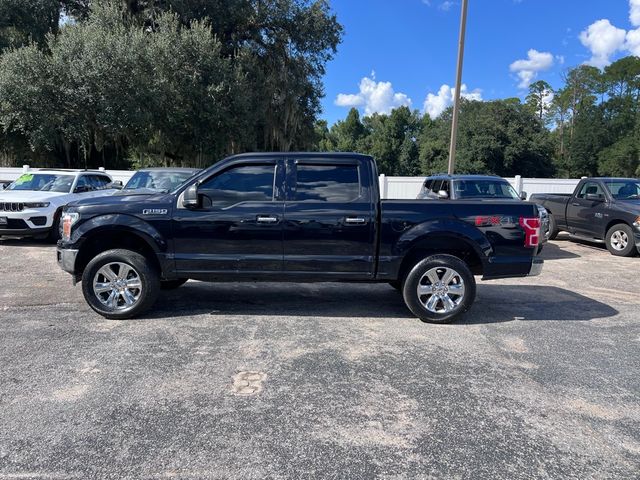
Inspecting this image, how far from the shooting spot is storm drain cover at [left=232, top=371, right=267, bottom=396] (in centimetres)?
370

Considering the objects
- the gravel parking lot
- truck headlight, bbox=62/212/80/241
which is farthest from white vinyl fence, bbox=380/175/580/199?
truck headlight, bbox=62/212/80/241

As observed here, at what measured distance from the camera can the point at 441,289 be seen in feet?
18.0

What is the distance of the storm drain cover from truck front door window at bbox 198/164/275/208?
6.99ft

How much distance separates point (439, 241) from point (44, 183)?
10254mm

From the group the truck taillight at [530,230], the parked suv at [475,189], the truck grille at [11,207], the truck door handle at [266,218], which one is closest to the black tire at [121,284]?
the truck door handle at [266,218]

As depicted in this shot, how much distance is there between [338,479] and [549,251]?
10.5m

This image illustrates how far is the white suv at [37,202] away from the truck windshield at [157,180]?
0.58 m

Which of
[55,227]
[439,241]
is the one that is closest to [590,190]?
[439,241]

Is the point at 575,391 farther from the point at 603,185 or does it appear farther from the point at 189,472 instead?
the point at 603,185

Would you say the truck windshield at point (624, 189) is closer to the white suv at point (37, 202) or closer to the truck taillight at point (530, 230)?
the truck taillight at point (530, 230)

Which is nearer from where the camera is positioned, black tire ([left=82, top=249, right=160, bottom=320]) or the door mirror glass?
black tire ([left=82, top=249, right=160, bottom=320])

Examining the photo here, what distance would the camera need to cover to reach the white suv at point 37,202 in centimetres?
1016

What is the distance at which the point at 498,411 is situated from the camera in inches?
136

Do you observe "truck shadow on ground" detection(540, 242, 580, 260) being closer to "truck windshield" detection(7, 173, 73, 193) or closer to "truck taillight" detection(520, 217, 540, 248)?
"truck taillight" detection(520, 217, 540, 248)
